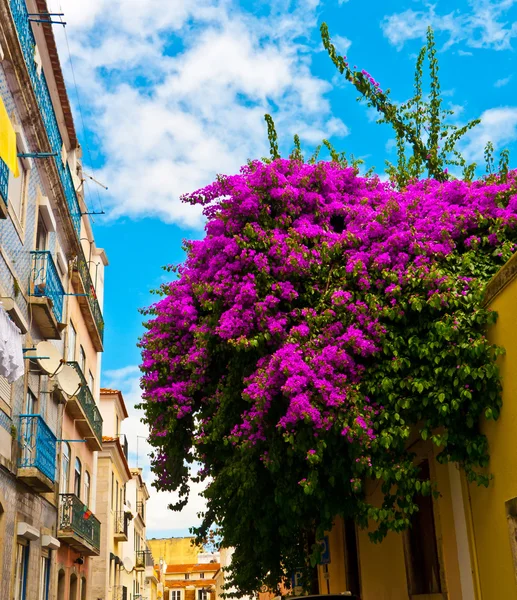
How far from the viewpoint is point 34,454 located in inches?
520

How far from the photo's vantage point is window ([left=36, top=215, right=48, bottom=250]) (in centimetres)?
1606

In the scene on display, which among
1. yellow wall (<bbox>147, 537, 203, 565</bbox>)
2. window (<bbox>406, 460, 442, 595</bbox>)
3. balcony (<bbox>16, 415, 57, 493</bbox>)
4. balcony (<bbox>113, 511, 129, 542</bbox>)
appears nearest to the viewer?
window (<bbox>406, 460, 442, 595</bbox>)

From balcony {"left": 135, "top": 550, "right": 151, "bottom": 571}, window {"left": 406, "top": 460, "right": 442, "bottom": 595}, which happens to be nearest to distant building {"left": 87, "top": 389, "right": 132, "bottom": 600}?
balcony {"left": 135, "top": 550, "right": 151, "bottom": 571}

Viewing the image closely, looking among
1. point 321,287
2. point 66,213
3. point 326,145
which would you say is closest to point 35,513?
point 66,213

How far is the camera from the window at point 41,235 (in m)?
16.1

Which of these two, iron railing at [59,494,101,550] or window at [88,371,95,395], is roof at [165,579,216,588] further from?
iron railing at [59,494,101,550]

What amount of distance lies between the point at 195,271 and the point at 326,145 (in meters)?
5.28

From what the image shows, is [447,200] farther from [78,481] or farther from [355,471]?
[78,481]

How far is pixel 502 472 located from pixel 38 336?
31.8ft

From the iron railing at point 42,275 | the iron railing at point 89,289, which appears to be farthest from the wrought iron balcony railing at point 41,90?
the iron railing at point 42,275

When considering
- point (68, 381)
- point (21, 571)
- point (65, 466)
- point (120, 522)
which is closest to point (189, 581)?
point (120, 522)

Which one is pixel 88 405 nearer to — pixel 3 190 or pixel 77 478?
pixel 77 478

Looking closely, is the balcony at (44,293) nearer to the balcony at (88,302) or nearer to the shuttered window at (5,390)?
the shuttered window at (5,390)

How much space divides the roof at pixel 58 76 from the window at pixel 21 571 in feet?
35.5
